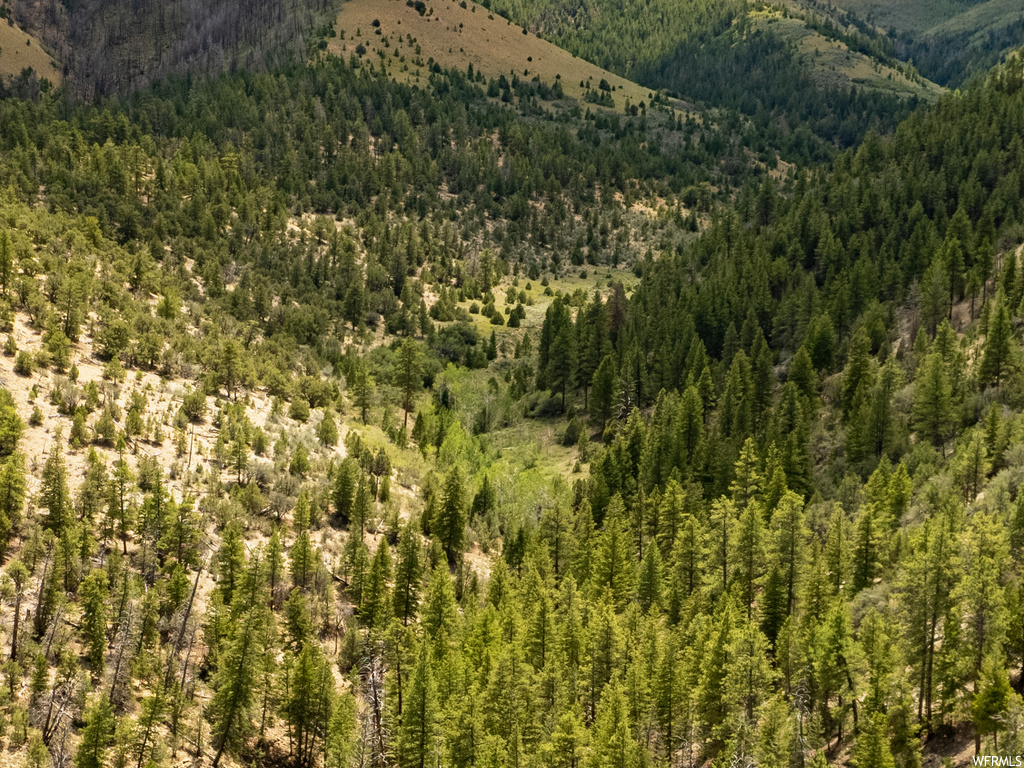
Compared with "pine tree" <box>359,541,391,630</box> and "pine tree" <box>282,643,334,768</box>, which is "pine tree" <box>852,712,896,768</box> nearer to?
"pine tree" <box>282,643,334,768</box>

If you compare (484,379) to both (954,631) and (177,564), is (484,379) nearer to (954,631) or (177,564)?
(177,564)

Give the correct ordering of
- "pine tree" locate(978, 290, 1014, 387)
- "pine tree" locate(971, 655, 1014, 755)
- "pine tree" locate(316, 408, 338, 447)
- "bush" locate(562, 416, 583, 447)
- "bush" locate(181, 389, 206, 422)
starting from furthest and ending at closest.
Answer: "bush" locate(562, 416, 583, 447) → "pine tree" locate(316, 408, 338, 447) → "bush" locate(181, 389, 206, 422) → "pine tree" locate(978, 290, 1014, 387) → "pine tree" locate(971, 655, 1014, 755)

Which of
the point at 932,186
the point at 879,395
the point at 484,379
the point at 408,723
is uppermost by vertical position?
the point at 932,186

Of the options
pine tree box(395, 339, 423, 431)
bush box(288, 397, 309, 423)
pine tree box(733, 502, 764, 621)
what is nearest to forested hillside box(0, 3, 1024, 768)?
pine tree box(733, 502, 764, 621)

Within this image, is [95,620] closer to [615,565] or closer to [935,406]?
[615,565]

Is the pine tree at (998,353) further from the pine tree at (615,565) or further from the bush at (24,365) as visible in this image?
the bush at (24,365)

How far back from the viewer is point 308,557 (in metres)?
86.5

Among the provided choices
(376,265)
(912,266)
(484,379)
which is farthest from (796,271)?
(376,265)

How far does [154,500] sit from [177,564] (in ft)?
19.7

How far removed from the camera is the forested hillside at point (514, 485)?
61875 mm

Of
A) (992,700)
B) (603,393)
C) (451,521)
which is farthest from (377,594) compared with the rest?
(603,393)

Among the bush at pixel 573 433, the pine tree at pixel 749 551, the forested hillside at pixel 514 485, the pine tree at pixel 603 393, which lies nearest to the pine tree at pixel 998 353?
the forested hillside at pixel 514 485

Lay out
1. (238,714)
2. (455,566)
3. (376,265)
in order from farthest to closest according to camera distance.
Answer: (376,265) → (455,566) → (238,714)

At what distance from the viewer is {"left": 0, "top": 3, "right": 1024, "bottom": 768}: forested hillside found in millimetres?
61875
